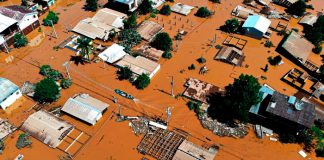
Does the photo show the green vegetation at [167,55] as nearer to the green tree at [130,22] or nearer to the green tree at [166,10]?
the green tree at [130,22]

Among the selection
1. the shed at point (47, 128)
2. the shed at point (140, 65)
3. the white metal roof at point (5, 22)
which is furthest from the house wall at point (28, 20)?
the shed at point (47, 128)

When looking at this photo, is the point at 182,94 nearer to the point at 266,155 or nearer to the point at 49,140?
the point at 266,155

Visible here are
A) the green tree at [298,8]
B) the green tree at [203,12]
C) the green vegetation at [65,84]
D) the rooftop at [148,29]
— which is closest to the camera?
the green vegetation at [65,84]

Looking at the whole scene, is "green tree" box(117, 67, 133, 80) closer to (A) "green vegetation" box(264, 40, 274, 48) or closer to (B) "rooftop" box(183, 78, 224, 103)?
(B) "rooftop" box(183, 78, 224, 103)

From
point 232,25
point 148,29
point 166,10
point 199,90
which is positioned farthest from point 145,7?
point 199,90

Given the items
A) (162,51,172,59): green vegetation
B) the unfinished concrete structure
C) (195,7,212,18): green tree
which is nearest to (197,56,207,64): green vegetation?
(162,51,172,59): green vegetation
